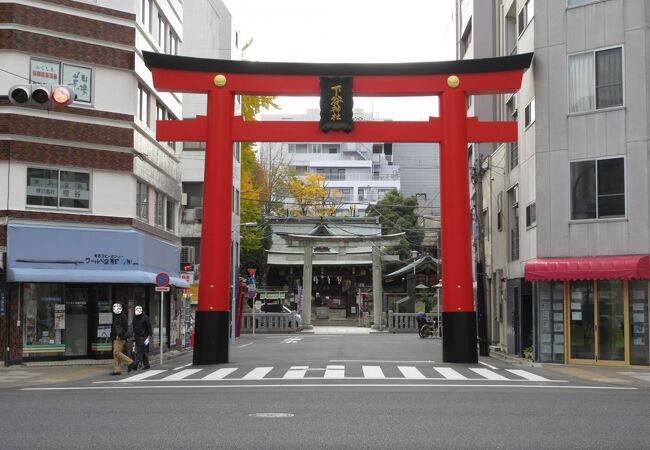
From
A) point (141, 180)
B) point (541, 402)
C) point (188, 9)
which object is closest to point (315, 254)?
point (188, 9)

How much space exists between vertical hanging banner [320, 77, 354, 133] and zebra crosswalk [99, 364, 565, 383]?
24.4ft

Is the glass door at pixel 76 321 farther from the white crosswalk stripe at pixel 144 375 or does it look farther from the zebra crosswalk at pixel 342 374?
the zebra crosswalk at pixel 342 374

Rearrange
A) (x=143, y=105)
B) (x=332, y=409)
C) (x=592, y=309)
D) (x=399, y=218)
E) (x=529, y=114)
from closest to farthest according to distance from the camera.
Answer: (x=332, y=409) < (x=592, y=309) < (x=529, y=114) < (x=143, y=105) < (x=399, y=218)

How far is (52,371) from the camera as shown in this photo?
24.8m

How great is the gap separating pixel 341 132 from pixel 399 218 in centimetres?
4728

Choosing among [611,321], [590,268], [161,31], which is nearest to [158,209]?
[161,31]

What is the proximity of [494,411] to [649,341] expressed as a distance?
13435 millimetres

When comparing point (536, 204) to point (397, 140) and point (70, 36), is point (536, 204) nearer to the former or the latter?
point (397, 140)

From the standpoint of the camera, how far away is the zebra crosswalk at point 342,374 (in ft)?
68.8

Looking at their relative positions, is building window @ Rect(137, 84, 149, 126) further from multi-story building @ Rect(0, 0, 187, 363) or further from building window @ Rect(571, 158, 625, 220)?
building window @ Rect(571, 158, 625, 220)

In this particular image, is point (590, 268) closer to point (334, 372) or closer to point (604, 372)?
point (604, 372)

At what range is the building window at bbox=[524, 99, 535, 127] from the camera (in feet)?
96.5

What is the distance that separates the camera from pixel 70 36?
28.1 meters

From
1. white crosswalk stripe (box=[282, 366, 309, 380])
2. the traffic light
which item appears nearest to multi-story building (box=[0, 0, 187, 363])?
white crosswalk stripe (box=[282, 366, 309, 380])
